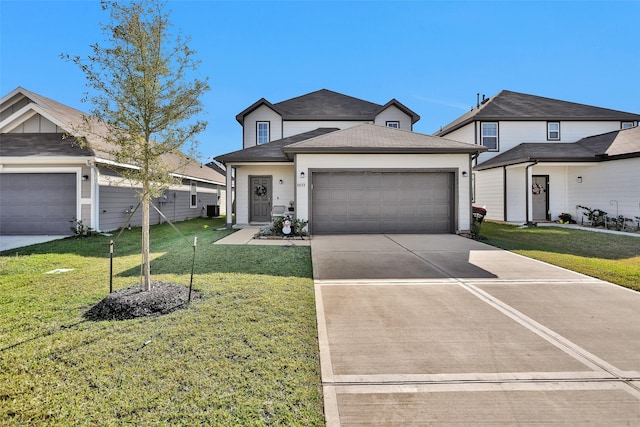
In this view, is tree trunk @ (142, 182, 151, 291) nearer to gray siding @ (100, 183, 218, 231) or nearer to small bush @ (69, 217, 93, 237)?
gray siding @ (100, 183, 218, 231)

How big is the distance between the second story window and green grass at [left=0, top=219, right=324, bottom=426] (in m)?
18.6

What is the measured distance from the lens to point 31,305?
4.12 meters

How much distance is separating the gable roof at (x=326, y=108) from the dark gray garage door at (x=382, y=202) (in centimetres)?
778

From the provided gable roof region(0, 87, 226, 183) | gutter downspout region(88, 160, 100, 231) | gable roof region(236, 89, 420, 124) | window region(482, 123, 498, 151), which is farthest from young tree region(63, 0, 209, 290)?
window region(482, 123, 498, 151)

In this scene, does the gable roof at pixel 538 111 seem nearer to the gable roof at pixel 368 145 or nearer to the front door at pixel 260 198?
the gable roof at pixel 368 145

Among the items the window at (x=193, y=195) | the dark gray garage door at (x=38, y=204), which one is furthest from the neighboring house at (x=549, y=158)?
the dark gray garage door at (x=38, y=204)

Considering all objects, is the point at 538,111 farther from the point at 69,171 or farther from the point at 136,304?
the point at 69,171

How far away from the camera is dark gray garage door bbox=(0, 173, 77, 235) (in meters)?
10.8

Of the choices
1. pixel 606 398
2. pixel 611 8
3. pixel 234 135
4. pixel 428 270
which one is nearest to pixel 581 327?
pixel 606 398

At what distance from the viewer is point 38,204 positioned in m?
10.9

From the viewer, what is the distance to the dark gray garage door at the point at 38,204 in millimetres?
10797

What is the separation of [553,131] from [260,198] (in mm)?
16699

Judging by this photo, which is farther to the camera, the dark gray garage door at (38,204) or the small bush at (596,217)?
the small bush at (596,217)

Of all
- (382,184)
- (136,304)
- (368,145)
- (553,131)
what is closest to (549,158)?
(553,131)
